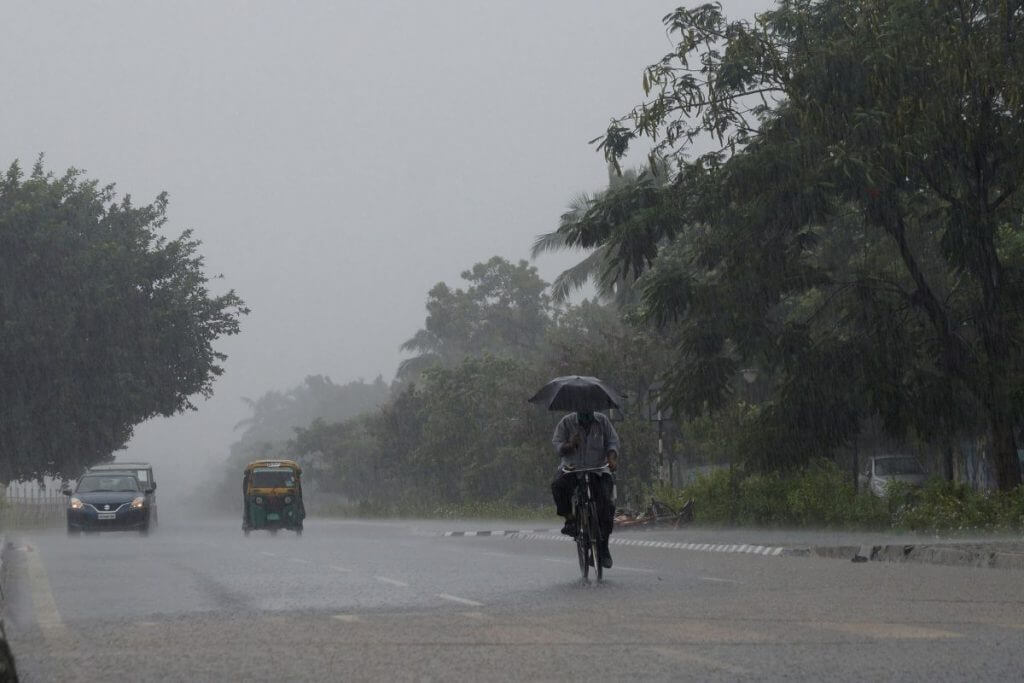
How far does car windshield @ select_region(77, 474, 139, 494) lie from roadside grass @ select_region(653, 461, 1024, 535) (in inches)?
529

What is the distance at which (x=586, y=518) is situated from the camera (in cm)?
1585

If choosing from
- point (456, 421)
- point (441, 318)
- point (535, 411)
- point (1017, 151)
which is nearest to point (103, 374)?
point (535, 411)

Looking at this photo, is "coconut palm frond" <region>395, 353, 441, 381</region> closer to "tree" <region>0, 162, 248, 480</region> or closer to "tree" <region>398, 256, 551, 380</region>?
"tree" <region>398, 256, 551, 380</region>

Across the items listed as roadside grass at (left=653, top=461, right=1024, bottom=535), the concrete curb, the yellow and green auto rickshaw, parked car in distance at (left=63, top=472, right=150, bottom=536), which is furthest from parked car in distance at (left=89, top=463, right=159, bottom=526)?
the concrete curb

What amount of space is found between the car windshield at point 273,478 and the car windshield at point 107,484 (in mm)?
3049

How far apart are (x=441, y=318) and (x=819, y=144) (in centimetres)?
6790

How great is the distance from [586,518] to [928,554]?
5.47 metres

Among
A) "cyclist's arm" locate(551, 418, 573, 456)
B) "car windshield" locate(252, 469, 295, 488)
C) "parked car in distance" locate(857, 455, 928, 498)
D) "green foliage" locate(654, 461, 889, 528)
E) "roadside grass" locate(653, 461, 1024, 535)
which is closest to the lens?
"cyclist's arm" locate(551, 418, 573, 456)

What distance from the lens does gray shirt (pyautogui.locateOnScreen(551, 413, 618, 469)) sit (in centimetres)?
1566

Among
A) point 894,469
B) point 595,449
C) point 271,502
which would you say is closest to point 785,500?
point 894,469

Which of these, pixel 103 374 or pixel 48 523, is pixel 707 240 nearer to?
pixel 103 374

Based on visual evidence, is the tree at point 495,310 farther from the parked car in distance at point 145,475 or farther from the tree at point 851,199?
the tree at point 851,199

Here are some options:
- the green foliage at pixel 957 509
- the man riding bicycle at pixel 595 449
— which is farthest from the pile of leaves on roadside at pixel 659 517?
the man riding bicycle at pixel 595 449

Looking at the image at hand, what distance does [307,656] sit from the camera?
971 centimetres
